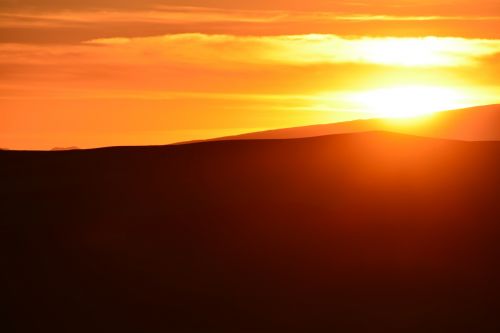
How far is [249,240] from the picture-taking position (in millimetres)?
21609

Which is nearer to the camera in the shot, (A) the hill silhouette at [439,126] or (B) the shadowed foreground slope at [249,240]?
(B) the shadowed foreground slope at [249,240]

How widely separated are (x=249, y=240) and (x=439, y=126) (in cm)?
5287

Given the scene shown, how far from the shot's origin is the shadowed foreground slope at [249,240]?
62.4 feet

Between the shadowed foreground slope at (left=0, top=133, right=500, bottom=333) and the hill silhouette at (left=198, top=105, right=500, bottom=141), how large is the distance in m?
42.2

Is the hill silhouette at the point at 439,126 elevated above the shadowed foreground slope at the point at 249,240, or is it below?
above

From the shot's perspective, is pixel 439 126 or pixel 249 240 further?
pixel 439 126

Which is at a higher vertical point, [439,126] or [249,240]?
[439,126]

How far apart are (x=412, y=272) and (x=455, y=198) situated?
3640 mm

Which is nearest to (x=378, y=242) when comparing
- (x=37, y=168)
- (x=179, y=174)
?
(x=179, y=174)

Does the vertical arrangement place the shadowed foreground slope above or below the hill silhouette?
below

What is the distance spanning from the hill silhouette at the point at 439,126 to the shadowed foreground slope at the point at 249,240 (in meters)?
42.2

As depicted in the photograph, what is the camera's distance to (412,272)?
67.8 ft

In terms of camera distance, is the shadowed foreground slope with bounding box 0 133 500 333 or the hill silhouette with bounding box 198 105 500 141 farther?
the hill silhouette with bounding box 198 105 500 141

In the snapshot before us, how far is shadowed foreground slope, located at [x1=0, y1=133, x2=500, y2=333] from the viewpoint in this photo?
62.4 feet
